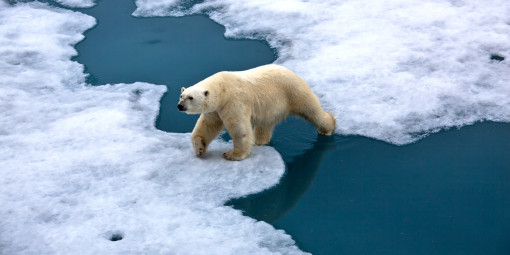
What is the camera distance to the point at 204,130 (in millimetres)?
5426

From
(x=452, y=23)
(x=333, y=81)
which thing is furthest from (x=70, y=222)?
(x=452, y=23)

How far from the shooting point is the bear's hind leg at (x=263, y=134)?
5727 millimetres

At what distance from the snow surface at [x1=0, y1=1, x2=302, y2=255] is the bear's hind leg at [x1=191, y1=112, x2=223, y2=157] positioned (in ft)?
0.49

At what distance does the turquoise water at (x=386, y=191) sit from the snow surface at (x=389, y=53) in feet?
1.06

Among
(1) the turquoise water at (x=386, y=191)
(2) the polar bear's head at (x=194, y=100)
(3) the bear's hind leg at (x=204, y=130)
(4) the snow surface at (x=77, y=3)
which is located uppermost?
(2) the polar bear's head at (x=194, y=100)

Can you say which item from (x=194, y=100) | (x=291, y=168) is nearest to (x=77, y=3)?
(x=194, y=100)

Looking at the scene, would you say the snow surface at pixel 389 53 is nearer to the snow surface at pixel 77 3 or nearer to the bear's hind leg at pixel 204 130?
the snow surface at pixel 77 3

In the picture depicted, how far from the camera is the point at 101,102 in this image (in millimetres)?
6621

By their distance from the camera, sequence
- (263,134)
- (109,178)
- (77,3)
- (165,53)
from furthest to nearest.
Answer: (77,3)
(165,53)
(263,134)
(109,178)

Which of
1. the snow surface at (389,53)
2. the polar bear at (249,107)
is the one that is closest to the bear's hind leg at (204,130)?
the polar bear at (249,107)

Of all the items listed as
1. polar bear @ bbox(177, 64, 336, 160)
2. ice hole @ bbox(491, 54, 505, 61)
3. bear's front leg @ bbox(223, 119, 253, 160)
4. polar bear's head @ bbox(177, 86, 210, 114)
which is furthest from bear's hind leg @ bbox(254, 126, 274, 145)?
ice hole @ bbox(491, 54, 505, 61)

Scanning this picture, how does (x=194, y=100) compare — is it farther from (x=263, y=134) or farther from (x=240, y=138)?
(x=263, y=134)

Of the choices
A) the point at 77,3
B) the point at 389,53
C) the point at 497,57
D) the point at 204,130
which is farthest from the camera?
the point at 77,3

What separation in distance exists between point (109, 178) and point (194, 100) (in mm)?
1151
